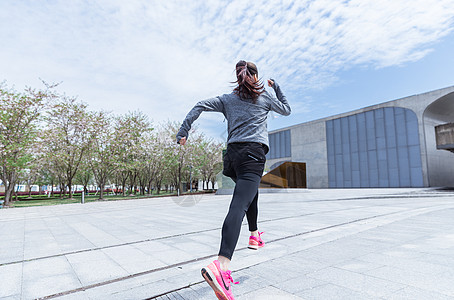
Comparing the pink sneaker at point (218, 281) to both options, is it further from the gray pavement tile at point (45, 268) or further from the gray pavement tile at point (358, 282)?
the gray pavement tile at point (45, 268)

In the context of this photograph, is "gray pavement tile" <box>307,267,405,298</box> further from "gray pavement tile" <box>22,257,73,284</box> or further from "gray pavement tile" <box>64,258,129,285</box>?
"gray pavement tile" <box>22,257,73,284</box>

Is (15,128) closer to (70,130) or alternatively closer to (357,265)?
(70,130)

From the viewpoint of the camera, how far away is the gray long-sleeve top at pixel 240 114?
234 cm

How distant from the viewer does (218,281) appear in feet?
5.91

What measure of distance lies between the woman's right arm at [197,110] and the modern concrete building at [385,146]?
28.1 metres

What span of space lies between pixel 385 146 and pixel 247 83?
35.4m

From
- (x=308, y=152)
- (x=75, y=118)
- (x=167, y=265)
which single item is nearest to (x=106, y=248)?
(x=167, y=265)

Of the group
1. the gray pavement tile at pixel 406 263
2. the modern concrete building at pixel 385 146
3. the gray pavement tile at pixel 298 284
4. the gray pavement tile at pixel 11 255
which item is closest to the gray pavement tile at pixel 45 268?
the gray pavement tile at pixel 11 255

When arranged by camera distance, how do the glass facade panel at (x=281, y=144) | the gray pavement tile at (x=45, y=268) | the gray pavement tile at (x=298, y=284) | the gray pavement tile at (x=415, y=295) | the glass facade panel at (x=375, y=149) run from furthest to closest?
the glass facade panel at (x=281, y=144) → the glass facade panel at (x=375, y=149) → the gray pavement tile at (x=45, y=268) → the gray pavement tile at (x=298, y=284) → the gray pavement tile at (x=415, y=295)

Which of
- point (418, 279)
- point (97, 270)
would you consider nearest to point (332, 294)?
point (418, 279)

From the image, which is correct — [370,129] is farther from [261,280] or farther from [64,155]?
[261,280]

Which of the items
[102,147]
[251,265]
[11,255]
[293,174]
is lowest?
[11,255]

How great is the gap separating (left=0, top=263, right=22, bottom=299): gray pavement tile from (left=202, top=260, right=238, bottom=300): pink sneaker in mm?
1806

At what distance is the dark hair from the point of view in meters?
2.43
